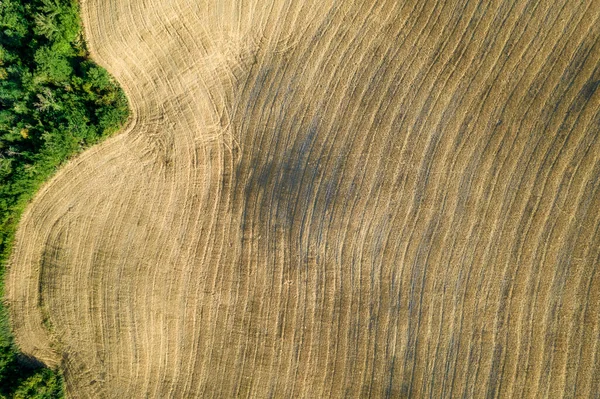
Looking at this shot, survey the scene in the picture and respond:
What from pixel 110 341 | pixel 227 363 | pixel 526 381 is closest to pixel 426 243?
pixel 526 381

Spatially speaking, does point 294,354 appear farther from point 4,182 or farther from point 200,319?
point 4,182

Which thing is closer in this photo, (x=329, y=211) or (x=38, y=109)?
(x=38, y=109)

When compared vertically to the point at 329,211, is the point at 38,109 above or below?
above

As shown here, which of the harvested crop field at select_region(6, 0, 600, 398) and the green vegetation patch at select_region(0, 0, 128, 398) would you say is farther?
the harvested crop field at select_region(6, 0, 600, 398)

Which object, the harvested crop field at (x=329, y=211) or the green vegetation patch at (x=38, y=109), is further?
the harvested crop field at (x=329, y=211)
